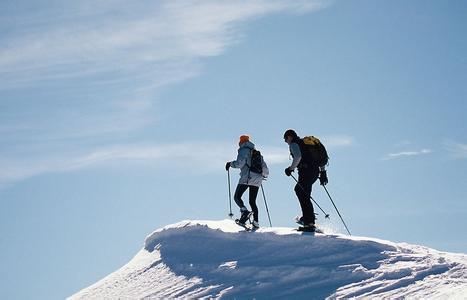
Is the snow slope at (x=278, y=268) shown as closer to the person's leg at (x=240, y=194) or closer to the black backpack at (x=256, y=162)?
the person's leg at (x=240, y=194)

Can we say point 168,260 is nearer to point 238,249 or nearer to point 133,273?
point 133,273

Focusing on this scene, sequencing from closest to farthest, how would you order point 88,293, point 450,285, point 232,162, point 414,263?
point 450,285
point 414,263
point 88,293
point 232,162

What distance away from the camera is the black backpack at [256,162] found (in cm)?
1648

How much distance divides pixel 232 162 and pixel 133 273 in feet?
12.4

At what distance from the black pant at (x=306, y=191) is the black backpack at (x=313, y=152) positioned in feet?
0.73

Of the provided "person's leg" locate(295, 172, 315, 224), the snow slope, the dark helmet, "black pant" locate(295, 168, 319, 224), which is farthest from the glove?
the snow slope

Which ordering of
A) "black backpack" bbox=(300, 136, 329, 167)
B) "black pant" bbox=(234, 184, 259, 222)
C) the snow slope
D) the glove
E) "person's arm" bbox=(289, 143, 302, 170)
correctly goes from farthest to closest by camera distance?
"black pant" bbox=(234, 184, 259, 222)
the glove
"black backpack" bbox=(300, 136, 329, 167)
"person's arm" bbox=(289, 143, 302, 170)
the snow slope

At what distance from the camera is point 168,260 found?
51.9ft

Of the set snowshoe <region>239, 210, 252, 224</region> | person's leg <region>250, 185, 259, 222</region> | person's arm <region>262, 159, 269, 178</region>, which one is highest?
person's arm <region>262, 159, 269, 178</region>

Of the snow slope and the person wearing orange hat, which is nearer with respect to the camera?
the snow slope

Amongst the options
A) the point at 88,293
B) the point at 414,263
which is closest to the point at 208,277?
the point at 88,293

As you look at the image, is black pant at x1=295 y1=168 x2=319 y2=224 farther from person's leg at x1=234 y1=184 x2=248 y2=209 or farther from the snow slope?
person's leg at x1=234 y1=184 x2=248 y2=209

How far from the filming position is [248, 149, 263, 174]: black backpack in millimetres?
16484

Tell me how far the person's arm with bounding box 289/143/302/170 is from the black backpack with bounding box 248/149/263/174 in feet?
4.61
